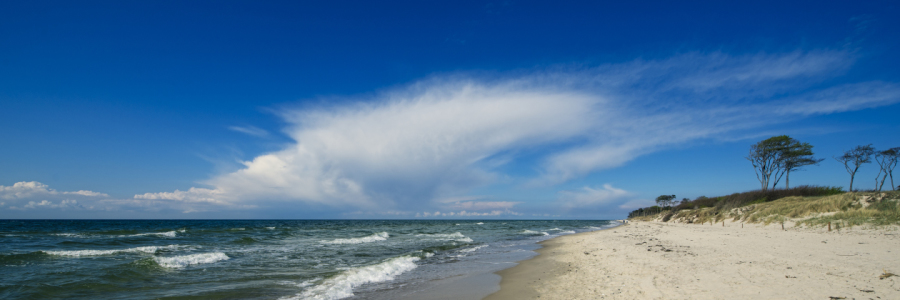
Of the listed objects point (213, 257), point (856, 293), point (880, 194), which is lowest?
point (213, 257)

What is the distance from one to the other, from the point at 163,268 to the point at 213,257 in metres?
3.06

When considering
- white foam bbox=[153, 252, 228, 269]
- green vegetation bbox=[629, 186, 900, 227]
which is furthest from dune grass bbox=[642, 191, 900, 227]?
white foam bbox=[153, 252, 228, 269]

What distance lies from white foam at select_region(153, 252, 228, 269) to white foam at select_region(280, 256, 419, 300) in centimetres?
786

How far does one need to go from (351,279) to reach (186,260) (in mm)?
9657

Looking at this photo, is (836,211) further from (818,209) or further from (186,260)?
(186,260)

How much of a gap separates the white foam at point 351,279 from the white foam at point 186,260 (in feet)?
25.8

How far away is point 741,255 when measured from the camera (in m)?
11.8

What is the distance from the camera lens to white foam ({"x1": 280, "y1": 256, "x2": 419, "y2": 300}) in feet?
31.0

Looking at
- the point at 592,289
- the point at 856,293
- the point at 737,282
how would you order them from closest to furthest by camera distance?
the point at 856,293
the point at 737,282
the point at 592,289

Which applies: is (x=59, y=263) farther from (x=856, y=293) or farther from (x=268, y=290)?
(x=856, y=293)

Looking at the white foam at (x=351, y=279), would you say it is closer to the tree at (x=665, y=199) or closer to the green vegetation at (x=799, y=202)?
the green vegetation at (x=799, y=202)

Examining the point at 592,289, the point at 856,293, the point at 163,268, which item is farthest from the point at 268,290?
the point at 856,293

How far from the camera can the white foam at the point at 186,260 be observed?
1472 cm

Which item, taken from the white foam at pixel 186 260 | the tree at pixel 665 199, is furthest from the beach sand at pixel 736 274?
the tree at pixel 665 199
